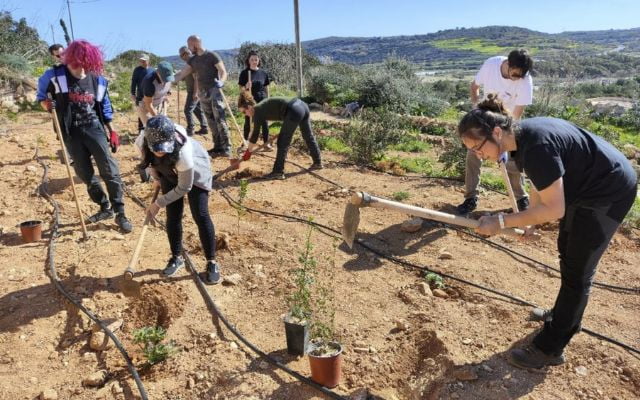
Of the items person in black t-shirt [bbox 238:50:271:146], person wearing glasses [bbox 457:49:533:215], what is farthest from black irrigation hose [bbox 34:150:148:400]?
person wearing glasses [bbox 457:49:533:215]

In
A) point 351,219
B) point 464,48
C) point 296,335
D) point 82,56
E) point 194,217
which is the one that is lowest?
point 296,335

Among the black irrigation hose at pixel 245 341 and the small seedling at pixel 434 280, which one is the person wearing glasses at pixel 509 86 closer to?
the small seedling at pixel 434 280

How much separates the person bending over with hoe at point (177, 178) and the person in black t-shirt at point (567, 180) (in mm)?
1835

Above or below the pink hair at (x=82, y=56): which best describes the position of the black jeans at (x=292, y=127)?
below

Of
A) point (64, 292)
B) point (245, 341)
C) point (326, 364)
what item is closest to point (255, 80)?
point (64, 292)

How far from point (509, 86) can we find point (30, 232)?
4.62 metres

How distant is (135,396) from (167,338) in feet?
1.69

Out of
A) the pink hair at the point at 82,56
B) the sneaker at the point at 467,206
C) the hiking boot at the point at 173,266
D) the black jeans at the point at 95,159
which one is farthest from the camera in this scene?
the sneaker at the point at 467,206

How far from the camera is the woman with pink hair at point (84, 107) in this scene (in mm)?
4395

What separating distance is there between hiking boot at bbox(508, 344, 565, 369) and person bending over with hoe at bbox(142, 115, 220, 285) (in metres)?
2.23

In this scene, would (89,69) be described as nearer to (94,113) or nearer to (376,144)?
(94,113)

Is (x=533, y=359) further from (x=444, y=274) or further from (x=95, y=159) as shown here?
(x=95, y=159)

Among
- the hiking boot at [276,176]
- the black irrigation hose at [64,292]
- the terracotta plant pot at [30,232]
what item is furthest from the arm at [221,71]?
the terracotta plant pot at [30,232]

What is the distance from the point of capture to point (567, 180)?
8.27 feet
